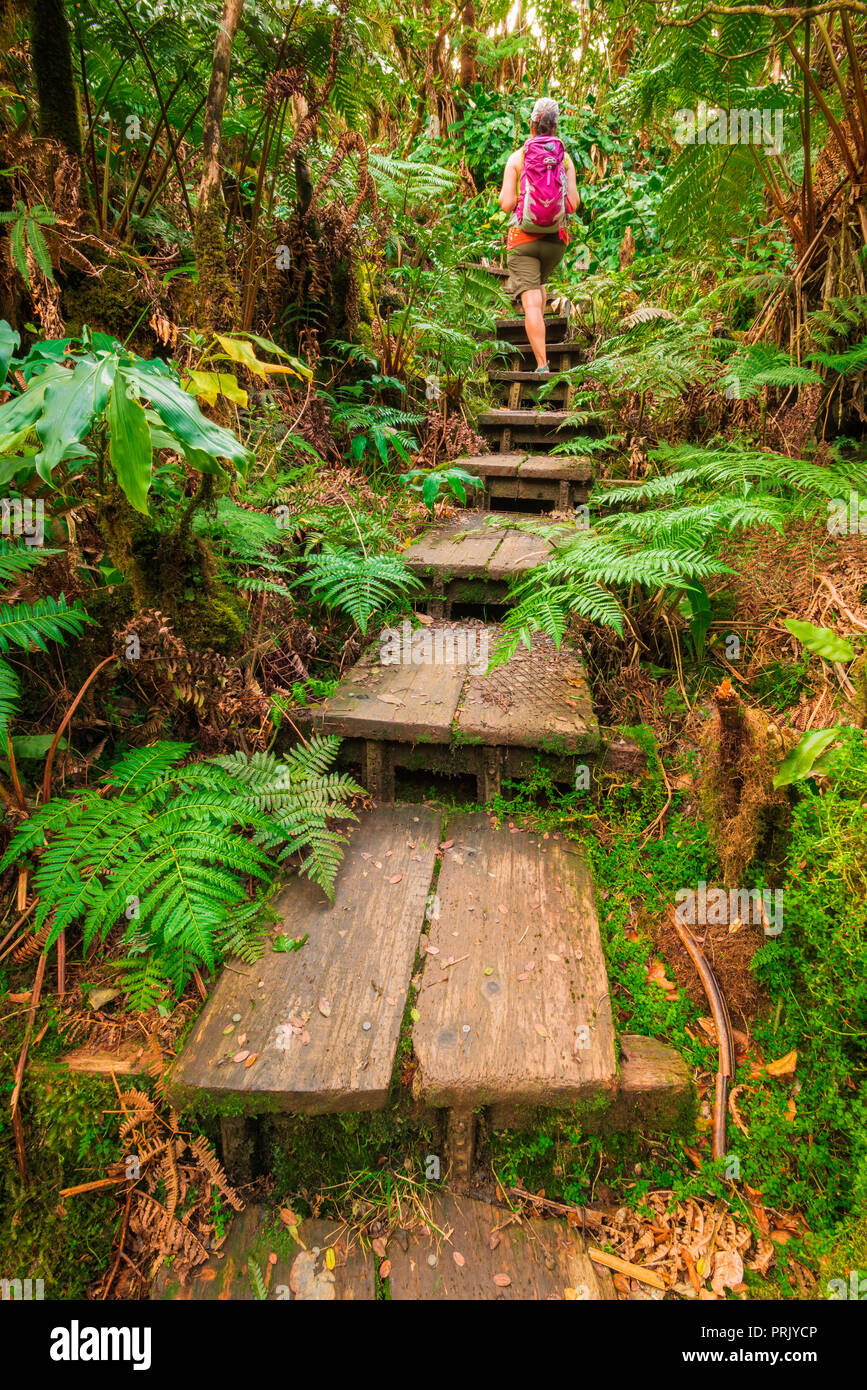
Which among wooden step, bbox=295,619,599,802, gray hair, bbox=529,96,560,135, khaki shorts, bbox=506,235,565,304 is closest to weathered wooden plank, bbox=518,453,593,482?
wooden step, bbox=295,619,599,802

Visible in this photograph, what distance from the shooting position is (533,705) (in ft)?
6.72

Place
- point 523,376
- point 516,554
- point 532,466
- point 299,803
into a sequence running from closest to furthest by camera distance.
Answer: point 299,803 → point 516,554 → point 532,466 → point 523,376

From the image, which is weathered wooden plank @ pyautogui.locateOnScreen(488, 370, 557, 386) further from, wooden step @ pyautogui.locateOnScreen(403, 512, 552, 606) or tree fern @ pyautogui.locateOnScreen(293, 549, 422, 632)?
tree fern @ pyautogui.locateOnScreen(293, 549, 422, 632)

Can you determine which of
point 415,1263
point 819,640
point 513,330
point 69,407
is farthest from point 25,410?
point 513,330

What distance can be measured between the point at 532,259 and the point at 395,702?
15.7 feet

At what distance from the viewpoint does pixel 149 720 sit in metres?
1.85

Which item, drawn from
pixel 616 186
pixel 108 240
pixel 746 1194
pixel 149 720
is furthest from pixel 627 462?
pixel 616 186

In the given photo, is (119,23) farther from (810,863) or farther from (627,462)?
(810,863)

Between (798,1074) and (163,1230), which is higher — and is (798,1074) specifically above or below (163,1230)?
above

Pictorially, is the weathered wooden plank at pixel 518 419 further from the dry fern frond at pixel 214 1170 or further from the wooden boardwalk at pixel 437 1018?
the dry fern frond at pixel 214 1170

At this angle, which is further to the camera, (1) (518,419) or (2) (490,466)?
(1) (518,419)

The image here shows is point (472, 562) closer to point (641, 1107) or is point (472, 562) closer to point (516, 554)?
point (516, 554)

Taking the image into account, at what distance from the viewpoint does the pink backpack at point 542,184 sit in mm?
4637

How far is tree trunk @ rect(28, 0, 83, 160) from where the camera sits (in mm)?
2115
